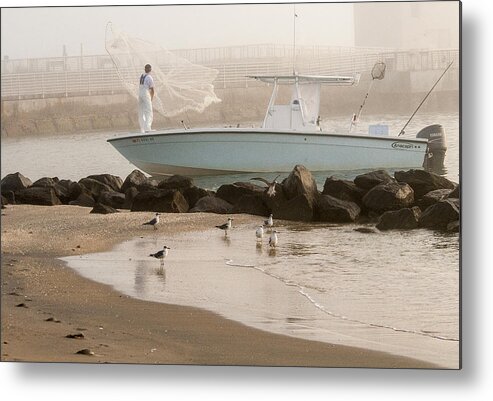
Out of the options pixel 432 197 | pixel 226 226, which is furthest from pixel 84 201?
pixel 432 197

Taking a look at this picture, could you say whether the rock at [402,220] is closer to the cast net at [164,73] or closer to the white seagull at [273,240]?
the white seagull at [273,240]

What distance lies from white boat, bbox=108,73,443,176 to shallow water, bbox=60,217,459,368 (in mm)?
314

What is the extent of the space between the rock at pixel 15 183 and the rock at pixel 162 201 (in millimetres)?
527

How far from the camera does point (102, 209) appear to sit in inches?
250

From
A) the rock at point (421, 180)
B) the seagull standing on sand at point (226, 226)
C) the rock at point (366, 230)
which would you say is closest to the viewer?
the rock at point (421, 180)

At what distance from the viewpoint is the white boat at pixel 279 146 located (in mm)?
6191

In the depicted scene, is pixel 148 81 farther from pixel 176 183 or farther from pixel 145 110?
pixel 176 183

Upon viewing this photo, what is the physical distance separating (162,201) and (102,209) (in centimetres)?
29

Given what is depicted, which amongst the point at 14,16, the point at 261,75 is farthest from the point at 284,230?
the point at 14,16

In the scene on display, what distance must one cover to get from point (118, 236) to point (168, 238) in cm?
26

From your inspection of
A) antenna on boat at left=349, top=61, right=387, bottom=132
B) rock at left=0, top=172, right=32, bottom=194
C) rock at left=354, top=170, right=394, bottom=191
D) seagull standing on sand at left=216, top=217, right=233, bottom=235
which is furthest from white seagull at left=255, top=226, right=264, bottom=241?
rock at left=0, top=172, right=32, bottom=194

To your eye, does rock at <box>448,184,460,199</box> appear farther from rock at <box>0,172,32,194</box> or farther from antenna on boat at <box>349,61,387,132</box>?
rock at <box>0,172,32,194</box>

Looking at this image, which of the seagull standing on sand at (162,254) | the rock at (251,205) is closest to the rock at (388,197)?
the rock at (251,205)

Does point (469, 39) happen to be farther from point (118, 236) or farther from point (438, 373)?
point (118, 236)
